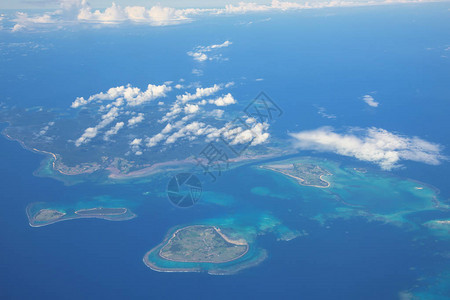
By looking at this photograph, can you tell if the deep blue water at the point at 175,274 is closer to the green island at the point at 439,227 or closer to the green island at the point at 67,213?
the green island at the point at 67,213

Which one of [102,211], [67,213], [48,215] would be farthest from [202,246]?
[48,215]

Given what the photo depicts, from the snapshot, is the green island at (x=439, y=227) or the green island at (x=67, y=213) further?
the green island at (x=67, y=213)

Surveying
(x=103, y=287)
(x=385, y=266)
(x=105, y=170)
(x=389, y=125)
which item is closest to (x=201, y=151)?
(x=105, y=170)

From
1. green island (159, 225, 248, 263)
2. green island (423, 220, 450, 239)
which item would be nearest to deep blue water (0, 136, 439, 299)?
green island (159, 225, 248, 263)

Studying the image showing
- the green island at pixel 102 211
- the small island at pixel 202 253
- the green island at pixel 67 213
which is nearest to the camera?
the small island at pixel 202 253

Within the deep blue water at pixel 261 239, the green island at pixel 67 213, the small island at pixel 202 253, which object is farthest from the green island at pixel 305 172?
the green island at pixel 67 213

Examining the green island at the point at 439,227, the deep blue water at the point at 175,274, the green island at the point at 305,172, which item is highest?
the green island at the point at 305,172

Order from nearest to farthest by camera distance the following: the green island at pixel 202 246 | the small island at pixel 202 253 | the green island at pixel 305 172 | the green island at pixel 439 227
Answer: the small island at pixel 202 253
the green island at pixel 202 246
the green island at pixel 439 227
the green island at pixel 305 172
